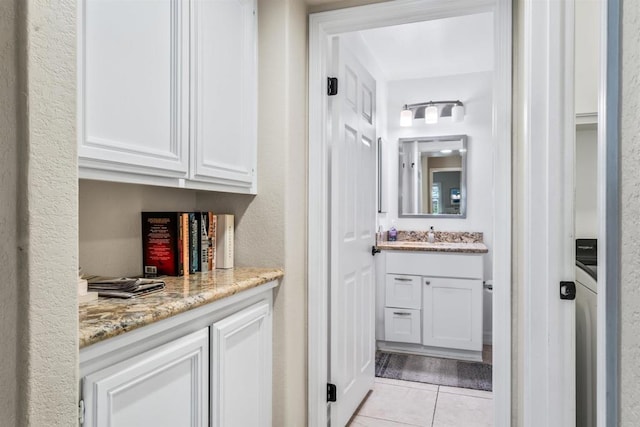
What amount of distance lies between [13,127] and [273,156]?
1.18 metres

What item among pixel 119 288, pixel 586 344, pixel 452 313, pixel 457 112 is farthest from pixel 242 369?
pixel 457 112

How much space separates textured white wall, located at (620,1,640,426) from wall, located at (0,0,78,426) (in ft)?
2.67

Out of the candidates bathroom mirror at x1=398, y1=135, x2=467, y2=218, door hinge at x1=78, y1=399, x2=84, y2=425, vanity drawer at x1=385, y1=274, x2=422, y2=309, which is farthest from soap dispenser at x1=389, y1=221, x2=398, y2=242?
door hinge at x1=78, y1=399, x2=84, y2=425

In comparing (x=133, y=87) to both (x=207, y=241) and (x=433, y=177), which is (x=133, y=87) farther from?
(x=433, y=177)

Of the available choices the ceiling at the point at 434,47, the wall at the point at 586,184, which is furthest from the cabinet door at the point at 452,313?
the ceiling at the point at 434,47

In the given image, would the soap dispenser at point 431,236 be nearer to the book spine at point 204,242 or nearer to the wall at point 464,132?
the wall at point 464,132

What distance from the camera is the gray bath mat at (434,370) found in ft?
9.45

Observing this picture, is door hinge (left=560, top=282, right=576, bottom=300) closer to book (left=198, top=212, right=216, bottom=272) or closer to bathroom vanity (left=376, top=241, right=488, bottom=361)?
book (left=198, top=212, right=216, bottom=272)

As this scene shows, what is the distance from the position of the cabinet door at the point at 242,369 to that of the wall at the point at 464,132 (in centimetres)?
240

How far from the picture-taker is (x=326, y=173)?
2039 millimetres

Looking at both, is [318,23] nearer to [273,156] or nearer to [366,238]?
[273,156]

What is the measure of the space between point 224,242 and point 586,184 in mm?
1793

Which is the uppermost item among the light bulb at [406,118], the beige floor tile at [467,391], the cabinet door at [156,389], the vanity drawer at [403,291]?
the light bulb at [406,118]

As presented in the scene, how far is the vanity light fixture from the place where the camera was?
12.3ft
